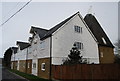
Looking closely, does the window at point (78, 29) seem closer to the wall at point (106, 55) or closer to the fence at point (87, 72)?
the wall at point (106, 55)

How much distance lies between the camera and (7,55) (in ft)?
199

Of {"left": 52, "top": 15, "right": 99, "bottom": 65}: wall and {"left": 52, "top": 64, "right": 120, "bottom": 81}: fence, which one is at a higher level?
{"left": 52, "top": 15, "right": 99, "bottom": 65}: wall

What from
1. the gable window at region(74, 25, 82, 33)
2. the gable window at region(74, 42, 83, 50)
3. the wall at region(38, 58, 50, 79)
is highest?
the gable window at region(74, 25, 82, 33)

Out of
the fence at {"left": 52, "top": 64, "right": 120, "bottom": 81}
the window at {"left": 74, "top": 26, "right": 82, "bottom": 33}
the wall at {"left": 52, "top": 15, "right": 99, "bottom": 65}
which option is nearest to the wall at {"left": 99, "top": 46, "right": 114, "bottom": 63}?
the wall at {"left": 52, "top": 15, "right": 99, "bottom": 65}

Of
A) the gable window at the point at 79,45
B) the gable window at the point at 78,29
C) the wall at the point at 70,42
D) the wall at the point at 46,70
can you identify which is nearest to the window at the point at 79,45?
the gable window at the point at 79,45

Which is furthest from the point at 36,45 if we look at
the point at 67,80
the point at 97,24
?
the point at 97,24

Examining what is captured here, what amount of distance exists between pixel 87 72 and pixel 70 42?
323 inches

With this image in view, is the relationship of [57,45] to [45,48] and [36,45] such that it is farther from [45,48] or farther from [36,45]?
[36,45]

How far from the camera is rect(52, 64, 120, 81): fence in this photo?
13773 millimetres

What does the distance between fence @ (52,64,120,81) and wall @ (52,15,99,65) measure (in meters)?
2.37

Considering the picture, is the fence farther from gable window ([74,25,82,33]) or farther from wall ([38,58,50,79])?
gable window ([74,25,82,33])

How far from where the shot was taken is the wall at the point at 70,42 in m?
21.7

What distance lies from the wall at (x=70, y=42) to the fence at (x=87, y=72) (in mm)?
2372

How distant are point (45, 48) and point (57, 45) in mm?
2142
